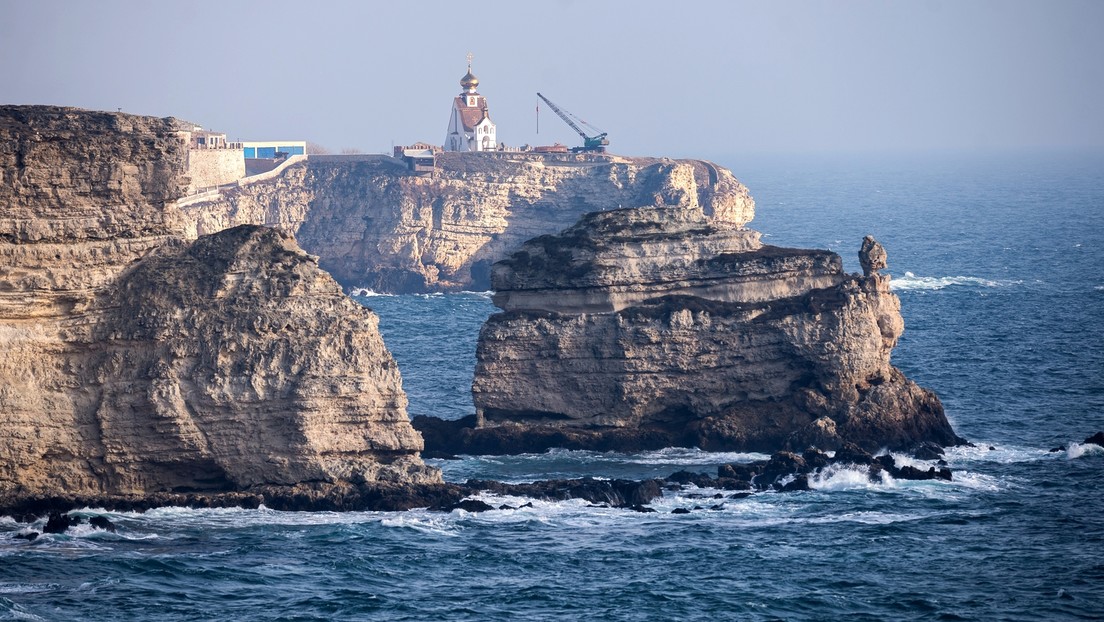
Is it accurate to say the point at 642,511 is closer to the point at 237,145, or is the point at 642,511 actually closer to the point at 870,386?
the point at 870,386

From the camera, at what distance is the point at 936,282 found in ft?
420

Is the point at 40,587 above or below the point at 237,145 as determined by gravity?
below

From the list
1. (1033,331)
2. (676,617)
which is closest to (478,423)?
(676,617)

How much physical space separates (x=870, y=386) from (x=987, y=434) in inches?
212

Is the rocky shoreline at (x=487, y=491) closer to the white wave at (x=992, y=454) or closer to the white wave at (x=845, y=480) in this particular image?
the white wave at (x=845, y=480)

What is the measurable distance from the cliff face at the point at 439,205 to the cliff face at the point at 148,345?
82.9 m

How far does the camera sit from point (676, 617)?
50.9 metres

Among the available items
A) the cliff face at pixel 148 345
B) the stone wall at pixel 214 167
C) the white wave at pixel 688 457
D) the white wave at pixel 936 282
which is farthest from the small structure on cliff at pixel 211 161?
the cliff face at pixel 148 345

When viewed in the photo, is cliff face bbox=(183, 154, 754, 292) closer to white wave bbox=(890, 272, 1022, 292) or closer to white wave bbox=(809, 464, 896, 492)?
white wave bbox=(890, 272, 1022, 292)

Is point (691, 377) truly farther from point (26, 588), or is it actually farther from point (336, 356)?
point (26, 588)

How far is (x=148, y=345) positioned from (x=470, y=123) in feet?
387

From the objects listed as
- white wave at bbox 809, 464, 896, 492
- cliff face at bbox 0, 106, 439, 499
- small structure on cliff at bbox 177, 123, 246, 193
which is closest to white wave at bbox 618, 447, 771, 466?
white wave at bbox 809, 464, 896, 492

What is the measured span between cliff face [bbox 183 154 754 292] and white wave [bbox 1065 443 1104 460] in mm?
78083

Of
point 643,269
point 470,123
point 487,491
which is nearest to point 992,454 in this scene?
point 643,269
